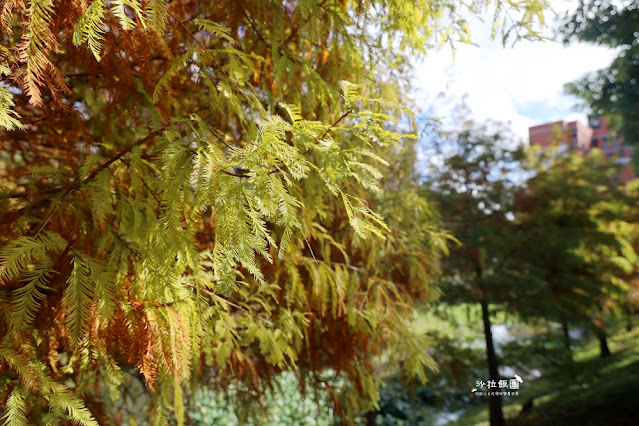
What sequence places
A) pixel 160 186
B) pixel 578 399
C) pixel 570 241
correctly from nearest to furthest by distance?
pixel 160 186, pixel 570 241, pixel 578 399

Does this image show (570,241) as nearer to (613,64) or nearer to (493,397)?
(493,397)

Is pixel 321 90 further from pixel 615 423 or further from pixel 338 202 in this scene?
pixel 615 423

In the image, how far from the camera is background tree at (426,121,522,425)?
7.45m

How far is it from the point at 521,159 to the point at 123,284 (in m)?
8.32

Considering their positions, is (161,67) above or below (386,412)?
above

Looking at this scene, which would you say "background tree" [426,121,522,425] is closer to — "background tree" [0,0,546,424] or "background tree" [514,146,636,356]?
"background tree" [514,146,636,356]

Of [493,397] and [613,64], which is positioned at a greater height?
[613,64]

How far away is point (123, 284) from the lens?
157 cm

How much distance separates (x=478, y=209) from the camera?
7957mm

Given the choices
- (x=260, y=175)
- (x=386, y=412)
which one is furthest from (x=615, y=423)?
(x=260, y=175)

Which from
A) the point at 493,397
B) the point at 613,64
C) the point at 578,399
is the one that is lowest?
the point at 578,399

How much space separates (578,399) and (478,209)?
16.0ft

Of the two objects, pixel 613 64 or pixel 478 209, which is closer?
pixel 478 209

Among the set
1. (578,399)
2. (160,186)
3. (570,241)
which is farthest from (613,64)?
(160,186)
